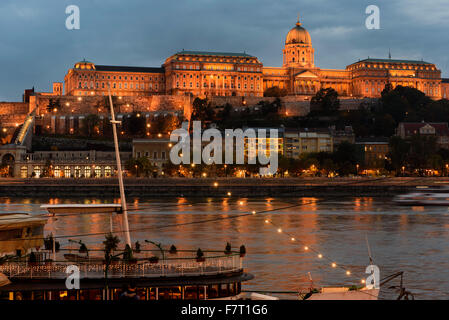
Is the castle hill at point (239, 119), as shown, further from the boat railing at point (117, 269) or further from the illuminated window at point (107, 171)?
the boat railing at point (117, 269)

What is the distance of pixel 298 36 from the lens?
545 feet

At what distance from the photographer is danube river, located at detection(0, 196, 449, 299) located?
77.9ft

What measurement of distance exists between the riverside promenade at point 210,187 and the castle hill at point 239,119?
0.54 meters

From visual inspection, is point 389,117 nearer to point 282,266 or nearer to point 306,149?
point 306,149

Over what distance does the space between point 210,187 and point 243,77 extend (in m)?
76.4

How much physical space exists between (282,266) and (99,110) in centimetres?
9790

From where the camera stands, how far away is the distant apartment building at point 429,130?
103938 millimetres

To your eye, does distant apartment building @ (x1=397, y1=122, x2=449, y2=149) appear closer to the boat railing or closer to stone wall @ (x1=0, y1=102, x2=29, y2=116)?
stone wall @ (x1=0, y1=102, x2=29, y2=116)

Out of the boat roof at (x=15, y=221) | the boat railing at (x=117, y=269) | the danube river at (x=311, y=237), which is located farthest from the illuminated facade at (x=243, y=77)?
the boat railing at (x=117, y=269)

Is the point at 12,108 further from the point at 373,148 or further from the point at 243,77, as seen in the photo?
the point at 373,148

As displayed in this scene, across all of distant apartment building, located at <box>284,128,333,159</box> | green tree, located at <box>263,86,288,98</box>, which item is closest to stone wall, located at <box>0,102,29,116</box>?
distant apartment building, located at <box>284,128,333,159</box>

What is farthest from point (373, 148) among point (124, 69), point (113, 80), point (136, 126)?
point (124, 69)

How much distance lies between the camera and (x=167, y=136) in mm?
100688

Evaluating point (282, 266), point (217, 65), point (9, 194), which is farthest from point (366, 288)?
point (217, 65)
